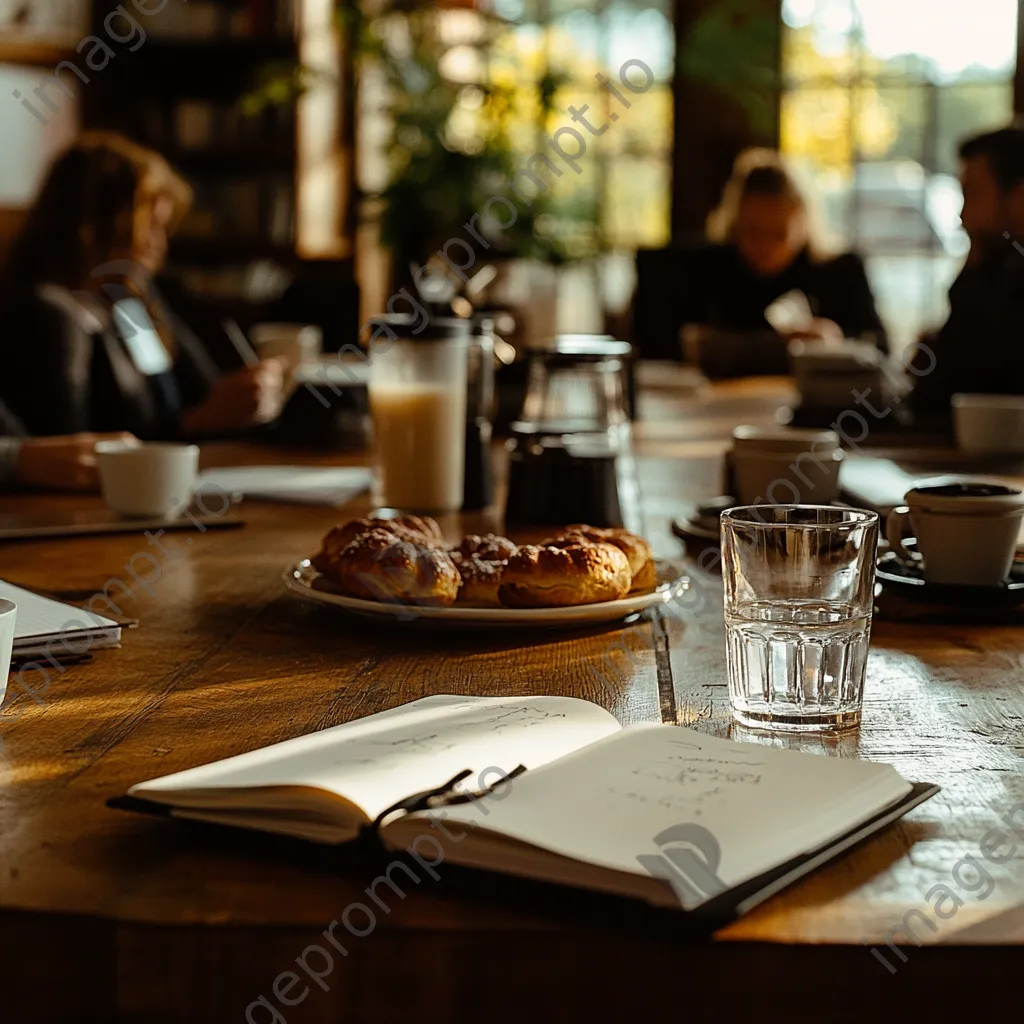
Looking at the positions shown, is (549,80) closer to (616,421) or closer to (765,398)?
(765,398)

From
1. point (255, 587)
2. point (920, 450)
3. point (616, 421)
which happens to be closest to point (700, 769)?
point (255, 587)

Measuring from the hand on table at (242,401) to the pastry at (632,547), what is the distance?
59.5 inches

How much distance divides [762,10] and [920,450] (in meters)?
4.04

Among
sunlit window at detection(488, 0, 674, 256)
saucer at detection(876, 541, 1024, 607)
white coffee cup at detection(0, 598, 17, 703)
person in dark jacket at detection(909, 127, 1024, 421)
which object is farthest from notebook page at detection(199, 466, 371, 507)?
sunlit window at detection(488, 0, 674, 256)

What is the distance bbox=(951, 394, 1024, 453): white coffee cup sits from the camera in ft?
7.06

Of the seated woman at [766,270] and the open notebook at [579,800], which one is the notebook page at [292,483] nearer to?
the open notebook at [579,800]

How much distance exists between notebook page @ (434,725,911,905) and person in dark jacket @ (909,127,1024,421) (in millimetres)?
1948

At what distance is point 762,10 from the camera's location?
5801 millimetres

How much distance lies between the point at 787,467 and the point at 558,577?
56 centimetres

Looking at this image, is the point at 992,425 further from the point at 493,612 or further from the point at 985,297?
the point at 493,612

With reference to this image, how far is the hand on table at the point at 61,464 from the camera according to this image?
181 cm

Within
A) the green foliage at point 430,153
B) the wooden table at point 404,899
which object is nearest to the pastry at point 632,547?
the wooden table at point 404,899

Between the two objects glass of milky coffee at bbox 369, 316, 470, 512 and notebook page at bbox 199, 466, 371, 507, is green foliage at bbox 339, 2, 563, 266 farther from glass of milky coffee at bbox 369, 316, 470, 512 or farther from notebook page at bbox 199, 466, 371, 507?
glass of milky coffee at bbox 369, 316, 470, 512

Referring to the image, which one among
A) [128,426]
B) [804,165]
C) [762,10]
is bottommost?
[128,426]
